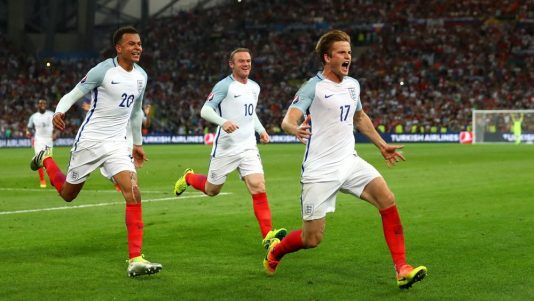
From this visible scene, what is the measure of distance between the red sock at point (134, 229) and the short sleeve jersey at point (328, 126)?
6.28 feet

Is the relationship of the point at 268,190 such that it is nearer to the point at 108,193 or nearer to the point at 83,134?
the point at 108,193

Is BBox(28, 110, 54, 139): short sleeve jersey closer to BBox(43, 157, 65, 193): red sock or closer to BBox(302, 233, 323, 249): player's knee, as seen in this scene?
BBox(43, 157, 65, 193): red sock

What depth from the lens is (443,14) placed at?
7194 centimetres

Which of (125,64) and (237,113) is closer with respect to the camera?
(125,64)

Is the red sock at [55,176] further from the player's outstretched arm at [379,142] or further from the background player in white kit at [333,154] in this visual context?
the player's outstretched arm at [379,142]

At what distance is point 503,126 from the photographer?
5653 cm

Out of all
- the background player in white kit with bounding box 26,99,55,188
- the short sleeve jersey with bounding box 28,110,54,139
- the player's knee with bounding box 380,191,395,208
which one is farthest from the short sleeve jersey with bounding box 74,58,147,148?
the short sleeve jersey with bounding box 28,110,54,139

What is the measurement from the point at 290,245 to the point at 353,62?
6078 centimetres

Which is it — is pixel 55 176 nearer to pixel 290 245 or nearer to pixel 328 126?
pixel 290 245

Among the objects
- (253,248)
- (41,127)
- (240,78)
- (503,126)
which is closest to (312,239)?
(253,248)

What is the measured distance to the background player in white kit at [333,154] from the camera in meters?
9.04

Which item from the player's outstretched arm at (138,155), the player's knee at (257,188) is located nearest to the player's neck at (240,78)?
the player's knee at (257,188)

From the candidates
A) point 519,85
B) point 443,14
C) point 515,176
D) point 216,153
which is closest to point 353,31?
point 443,14

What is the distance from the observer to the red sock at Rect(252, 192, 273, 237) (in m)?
11.9
